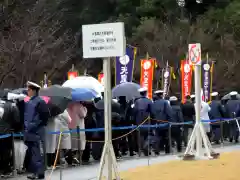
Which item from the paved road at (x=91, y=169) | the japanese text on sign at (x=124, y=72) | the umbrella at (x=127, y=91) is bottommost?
the paved road at (x=91, y=169)

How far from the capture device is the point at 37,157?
1153 cm

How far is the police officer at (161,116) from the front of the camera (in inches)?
654

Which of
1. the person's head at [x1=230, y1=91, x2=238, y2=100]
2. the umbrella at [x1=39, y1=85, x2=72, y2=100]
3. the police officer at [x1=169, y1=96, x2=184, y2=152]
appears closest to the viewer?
the umbrella at [x1=39, y1=85, x2=72, y2=100]

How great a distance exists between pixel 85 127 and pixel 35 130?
3.94 meters

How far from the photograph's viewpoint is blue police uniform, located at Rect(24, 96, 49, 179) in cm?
1147

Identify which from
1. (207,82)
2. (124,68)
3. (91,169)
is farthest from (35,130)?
(207,82)

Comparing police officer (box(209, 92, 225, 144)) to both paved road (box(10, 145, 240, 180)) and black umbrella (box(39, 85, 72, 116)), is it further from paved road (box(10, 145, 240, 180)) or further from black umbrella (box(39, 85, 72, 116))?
black umbrella (box(39, 85, 72, 116))

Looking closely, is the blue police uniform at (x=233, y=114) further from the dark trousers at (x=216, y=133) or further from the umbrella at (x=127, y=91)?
the umbrella at (x=127, y=91)

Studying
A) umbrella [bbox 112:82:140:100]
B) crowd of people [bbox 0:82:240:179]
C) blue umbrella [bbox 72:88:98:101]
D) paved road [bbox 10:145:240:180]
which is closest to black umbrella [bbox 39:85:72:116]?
crowd of people [bbox 0:82:240:179]

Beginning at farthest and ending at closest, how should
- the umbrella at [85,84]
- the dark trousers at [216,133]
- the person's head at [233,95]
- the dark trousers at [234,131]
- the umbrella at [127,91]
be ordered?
1. the person's head at [233,95]
2. the dark trousers at [234,131]
3. the dark trousers at [216,133]
4. the umbrella at [127,91]
5. the umbrella at [85,84]

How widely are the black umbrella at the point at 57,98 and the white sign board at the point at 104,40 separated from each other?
2.85 m

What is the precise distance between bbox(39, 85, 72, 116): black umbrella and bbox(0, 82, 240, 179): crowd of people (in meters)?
0.45

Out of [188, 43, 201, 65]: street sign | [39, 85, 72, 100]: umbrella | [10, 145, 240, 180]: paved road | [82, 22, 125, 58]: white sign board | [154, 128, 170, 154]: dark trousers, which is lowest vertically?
[10, 145, 240, 180]: paved road

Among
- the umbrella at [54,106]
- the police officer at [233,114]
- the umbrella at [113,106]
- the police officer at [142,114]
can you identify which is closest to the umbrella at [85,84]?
the umbrella at [113,106]
